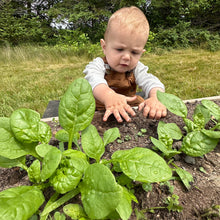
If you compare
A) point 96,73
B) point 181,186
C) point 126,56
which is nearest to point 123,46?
point 126,56

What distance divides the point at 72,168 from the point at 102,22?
807cm

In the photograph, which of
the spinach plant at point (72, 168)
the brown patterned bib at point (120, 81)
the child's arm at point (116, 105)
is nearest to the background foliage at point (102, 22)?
the brown patterned bib at point (120, 81)

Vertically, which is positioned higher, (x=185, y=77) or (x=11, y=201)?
(x=11, y=201)

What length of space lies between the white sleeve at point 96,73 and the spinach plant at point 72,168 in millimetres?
512

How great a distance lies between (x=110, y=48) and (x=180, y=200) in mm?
992

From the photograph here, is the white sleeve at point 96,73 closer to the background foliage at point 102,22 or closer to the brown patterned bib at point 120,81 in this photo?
the brown patterned bib at point 120,81

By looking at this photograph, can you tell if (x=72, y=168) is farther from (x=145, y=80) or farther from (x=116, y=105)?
(x=145, y=80)

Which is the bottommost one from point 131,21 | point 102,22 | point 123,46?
point 102,22

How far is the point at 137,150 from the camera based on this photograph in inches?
24.5

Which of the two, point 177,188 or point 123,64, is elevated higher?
point 123,64

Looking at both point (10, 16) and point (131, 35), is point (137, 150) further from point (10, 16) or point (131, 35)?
point (10, 16)

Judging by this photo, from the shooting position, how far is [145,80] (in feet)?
4.58

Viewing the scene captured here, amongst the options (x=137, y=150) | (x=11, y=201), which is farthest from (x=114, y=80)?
(x=11, y=201)

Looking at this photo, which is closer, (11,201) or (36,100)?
(11,201)
